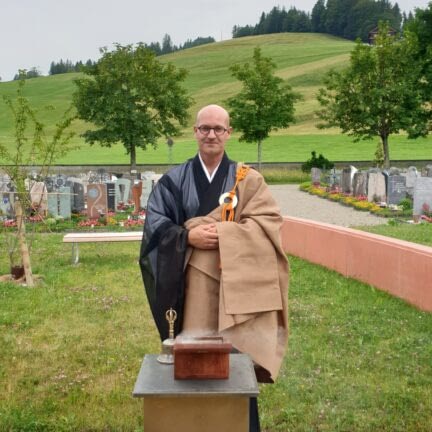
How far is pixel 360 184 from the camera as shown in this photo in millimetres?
24500

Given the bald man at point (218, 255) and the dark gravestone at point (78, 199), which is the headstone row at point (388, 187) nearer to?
the dark gravestone at point (78, 199)

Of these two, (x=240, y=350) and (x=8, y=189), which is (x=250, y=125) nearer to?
(x=8, y=189)

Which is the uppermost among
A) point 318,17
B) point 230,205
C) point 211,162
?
point 318,17

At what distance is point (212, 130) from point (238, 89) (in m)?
79.8

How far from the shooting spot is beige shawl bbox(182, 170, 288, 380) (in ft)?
13.0

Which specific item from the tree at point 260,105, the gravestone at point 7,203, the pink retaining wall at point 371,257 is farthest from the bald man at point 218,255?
the tree at point 260,105

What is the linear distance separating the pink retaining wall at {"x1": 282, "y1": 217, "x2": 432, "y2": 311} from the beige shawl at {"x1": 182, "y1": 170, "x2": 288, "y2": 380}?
15.2ft

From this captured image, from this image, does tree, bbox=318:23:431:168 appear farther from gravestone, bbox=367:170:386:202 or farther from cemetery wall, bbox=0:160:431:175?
gravestone, bbox=367:170:386:202

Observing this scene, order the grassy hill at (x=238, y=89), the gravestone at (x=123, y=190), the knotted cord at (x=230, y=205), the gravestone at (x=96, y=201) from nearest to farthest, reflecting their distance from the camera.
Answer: the knotted cord at (x=230, y=205)
the gravestone at (x=96, y=201)
the gravestone at (x=123, y=190)
the grassy hill at (x=238, y=89)

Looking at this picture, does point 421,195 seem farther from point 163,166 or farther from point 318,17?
point 318,17

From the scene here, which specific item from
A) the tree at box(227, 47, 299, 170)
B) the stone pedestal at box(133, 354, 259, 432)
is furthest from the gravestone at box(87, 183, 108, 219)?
the tree at box(227, 47, 299, 170)

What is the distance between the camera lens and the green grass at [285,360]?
5379 mm

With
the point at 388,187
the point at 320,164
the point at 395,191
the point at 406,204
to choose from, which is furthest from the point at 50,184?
the point at 320,164

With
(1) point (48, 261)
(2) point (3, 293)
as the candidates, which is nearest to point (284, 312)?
(2) point (3, 293)
